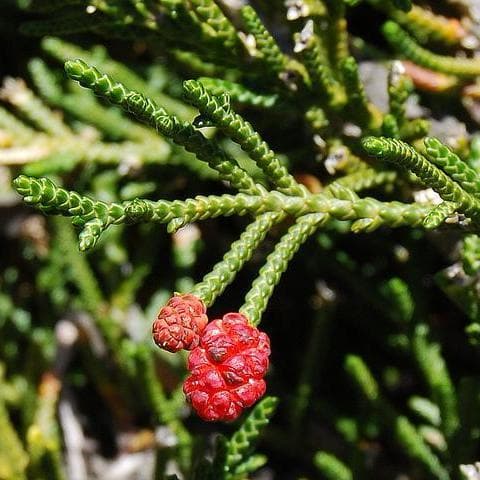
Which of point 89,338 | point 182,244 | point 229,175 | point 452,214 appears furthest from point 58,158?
point 452,214

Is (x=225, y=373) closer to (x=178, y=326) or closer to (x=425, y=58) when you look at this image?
(x=178, y=326)

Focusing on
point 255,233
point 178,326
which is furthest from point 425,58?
point 178,326

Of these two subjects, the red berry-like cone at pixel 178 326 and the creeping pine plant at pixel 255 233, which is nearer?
the red berry-like cone at pixel 178 326

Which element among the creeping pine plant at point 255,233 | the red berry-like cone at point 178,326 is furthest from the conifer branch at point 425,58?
the red berry-like cone at point 178,326

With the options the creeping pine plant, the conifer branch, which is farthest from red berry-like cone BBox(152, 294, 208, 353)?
the conifer branch

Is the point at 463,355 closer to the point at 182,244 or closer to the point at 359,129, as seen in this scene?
the point at 359,129

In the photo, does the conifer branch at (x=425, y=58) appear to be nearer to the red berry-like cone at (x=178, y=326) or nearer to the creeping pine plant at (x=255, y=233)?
the creeping pine plant at (x=255, y=233)

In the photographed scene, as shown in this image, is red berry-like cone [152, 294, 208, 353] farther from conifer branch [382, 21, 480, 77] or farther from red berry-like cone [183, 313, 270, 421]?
conifer branch [382, 21, 480, 77]
